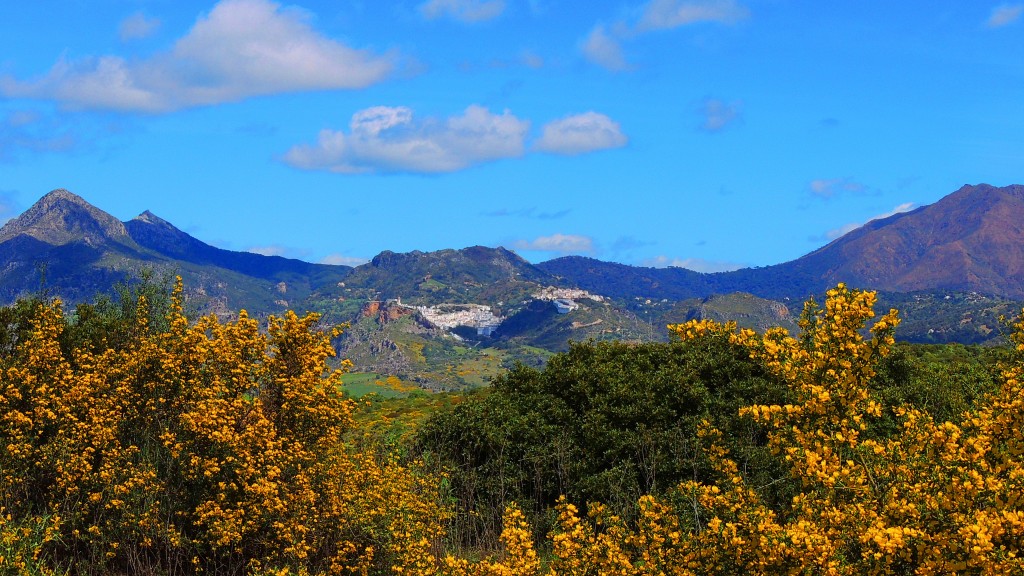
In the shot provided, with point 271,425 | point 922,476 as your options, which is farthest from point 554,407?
point 922,476

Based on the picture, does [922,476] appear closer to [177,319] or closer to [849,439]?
[849,439]

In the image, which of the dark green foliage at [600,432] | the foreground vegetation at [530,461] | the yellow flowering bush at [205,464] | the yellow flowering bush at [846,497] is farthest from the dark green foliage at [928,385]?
the yellow flowering bush at [205,464]

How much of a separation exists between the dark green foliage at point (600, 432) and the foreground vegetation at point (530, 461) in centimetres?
10

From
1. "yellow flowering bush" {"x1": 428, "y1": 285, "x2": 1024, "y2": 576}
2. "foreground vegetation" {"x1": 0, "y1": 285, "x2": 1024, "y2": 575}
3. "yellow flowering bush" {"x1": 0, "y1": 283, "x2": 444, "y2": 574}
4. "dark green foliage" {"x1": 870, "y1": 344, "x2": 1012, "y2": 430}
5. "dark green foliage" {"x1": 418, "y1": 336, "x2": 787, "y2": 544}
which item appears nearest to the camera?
"yellow flowering bush" {"x1": 428, "y1": 285, "x2": 1024, "y2": 576}

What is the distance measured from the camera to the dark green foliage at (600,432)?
1004 inches

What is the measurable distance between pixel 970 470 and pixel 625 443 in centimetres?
1526

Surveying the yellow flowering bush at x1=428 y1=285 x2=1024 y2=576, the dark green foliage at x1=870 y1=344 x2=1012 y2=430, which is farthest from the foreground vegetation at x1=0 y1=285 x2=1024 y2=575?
the dark green foliage at x1=870 y1=344 x2=1012 y2=430

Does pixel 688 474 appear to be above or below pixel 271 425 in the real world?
below

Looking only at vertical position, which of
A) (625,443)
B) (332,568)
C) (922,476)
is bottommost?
(332,568)

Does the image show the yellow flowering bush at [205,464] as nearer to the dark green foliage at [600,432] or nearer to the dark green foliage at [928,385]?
the dark green foliage at [600,432]

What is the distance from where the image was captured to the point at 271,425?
Answer: 69.6 ft

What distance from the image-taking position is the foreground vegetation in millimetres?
12055

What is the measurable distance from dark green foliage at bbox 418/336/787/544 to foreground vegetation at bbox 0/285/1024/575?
99mm

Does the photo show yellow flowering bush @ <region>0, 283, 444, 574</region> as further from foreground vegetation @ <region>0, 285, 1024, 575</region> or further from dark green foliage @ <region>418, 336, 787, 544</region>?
dark green foliage @ <region>418, 336, 787, 544</region>
